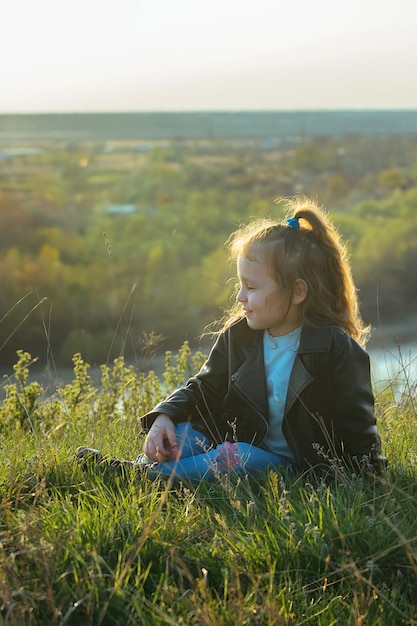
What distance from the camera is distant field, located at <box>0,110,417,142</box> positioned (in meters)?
64.5

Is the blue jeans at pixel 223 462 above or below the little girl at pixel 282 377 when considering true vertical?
below

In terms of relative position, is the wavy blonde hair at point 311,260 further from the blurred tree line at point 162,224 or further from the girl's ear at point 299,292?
the blurred tree line at point 162,224

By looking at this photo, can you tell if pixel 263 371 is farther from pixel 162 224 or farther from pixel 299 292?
pixel 162 224

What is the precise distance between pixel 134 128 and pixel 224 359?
6812cm

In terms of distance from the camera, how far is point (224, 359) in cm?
371

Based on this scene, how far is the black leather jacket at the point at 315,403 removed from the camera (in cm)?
336

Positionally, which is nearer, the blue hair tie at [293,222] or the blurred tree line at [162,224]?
the blue hair tie at [293,222]

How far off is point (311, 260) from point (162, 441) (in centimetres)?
96

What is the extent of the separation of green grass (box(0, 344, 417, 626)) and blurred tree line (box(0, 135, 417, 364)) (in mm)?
10892

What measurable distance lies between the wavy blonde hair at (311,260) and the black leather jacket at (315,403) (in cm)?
13

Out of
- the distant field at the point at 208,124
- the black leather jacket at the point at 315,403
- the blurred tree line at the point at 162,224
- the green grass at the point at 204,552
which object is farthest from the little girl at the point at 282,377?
the distant field at the point at 208,124

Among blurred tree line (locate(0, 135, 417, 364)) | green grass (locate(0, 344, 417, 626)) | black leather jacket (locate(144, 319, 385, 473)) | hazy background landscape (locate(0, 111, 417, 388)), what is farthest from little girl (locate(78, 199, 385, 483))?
blurred tree line (locate(0, 135, 417, 364))

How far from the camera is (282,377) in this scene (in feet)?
11.6

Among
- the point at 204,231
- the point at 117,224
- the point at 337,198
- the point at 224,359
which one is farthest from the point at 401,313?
the point at 224,359
